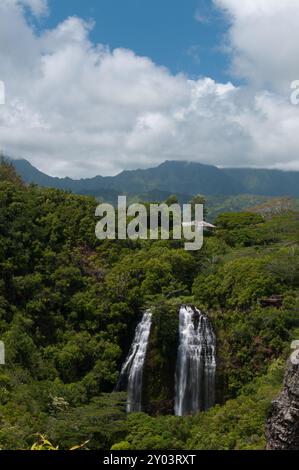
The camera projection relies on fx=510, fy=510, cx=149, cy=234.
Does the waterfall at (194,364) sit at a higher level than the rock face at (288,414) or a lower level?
lower

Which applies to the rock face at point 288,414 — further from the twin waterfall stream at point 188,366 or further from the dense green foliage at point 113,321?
the twin waterfall stream at point 188,366

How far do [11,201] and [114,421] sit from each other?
15414 millimetres

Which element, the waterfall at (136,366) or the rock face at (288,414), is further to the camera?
the waterfall at (136,366)

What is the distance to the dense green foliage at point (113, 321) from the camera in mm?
16109

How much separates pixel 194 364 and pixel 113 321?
4300mm

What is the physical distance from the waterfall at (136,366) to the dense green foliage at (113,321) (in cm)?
36

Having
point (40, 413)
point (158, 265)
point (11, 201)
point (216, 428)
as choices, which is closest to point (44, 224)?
point (11, 201)

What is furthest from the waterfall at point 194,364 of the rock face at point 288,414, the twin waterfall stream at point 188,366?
the rock face at point 288,414

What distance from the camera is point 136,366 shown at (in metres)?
22.3

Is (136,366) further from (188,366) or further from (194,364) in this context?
(194,364)

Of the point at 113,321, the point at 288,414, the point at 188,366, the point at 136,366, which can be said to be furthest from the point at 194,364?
the point at 288,414

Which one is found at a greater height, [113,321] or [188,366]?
[113,321]

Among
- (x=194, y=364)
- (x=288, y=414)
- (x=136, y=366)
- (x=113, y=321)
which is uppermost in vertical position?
(x=288, y=414)

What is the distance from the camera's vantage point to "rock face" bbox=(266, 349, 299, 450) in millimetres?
10430
